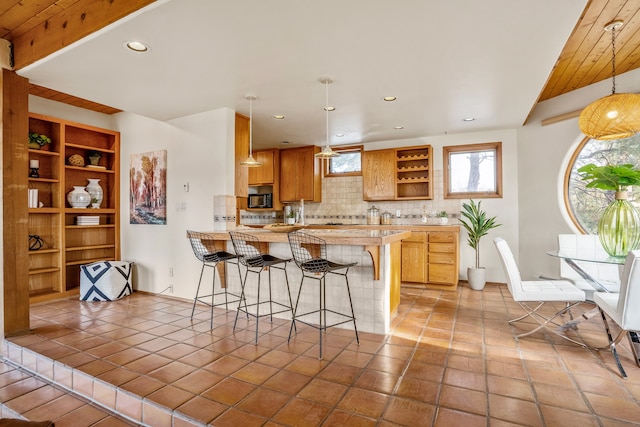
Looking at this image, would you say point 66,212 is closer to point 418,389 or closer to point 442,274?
point 418,389

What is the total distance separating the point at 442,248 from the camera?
4832 mm

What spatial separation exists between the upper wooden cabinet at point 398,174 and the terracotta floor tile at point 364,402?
3.97m

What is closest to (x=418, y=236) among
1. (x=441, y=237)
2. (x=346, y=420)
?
(x=441, y=237)

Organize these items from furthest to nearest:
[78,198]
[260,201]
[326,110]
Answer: [260,201] < [78,198] < [326,110]

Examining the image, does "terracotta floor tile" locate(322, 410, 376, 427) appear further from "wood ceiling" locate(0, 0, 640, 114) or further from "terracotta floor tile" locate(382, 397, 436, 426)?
"wood ceiling" locate(0, 0, 640, 114)

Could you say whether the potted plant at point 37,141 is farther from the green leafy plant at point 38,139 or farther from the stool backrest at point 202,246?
the stool backrest at point 202,246

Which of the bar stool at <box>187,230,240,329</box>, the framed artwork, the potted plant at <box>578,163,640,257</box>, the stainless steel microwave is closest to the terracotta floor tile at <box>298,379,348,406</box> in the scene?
the bar stool at <box>187,230,240,329</box>

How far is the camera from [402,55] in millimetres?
2684

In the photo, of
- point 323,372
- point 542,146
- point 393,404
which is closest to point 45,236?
point 323,372

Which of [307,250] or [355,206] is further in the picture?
[355,206]

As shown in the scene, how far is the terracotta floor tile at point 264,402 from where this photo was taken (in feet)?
5.96

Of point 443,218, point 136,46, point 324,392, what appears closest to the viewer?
point 324,392

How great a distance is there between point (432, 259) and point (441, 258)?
129mm

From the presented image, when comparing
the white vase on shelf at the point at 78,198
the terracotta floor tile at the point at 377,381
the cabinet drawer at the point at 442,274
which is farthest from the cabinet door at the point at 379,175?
the white vase on shelf at the point at 78,198
